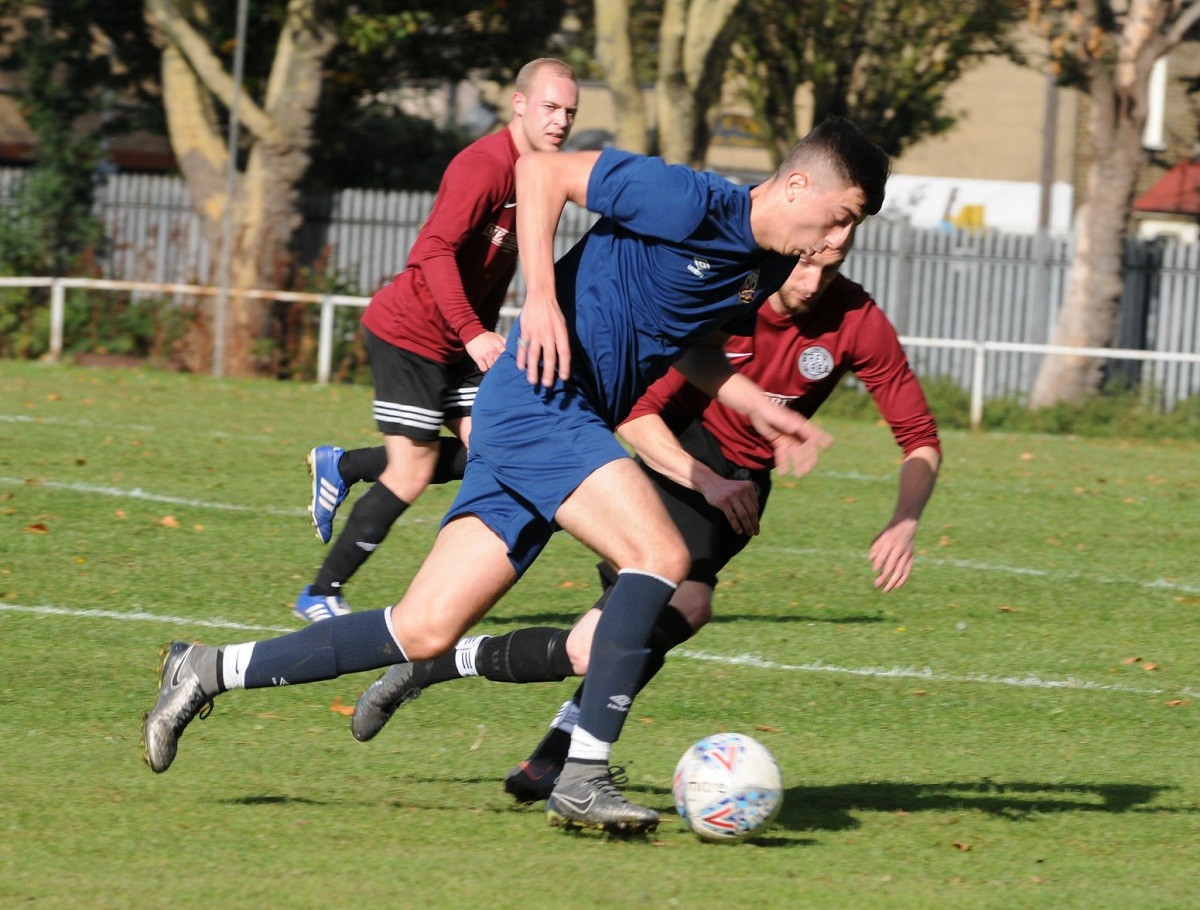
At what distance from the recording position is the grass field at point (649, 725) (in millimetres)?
4453

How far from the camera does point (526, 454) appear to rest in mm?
4828

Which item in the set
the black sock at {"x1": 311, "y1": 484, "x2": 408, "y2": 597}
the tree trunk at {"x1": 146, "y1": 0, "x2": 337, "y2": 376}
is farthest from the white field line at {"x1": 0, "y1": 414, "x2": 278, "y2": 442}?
the black sock at {"x1": 311, "y1": 484, "x2": 408, "y2": 597}

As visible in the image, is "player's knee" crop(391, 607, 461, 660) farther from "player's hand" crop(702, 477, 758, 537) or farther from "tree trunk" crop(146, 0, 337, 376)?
"tree trunk" crop(146, 0, 337, 376)

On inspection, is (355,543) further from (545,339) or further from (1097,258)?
(1097,258)

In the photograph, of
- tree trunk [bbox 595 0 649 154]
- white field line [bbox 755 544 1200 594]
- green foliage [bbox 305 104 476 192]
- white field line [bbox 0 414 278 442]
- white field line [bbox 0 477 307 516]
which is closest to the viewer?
white field line [bbox 755 544 1200 594]

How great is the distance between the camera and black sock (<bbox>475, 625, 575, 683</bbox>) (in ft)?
17.4

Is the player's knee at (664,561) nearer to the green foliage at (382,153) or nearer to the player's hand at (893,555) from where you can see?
the player's hand at (893,555)

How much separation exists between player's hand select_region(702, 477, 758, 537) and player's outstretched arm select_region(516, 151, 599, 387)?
69 centimetres

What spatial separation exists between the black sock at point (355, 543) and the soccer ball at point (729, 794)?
3.00 metres

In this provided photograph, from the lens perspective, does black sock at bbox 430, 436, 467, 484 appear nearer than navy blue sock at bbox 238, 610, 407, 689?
No

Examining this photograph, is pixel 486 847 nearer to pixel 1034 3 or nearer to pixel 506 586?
pixel 506 586

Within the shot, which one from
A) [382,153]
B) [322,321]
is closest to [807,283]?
[322,321]

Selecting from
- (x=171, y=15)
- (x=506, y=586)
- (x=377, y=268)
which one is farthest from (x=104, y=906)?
(x=377, y=268)

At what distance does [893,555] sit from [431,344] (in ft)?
9.96
